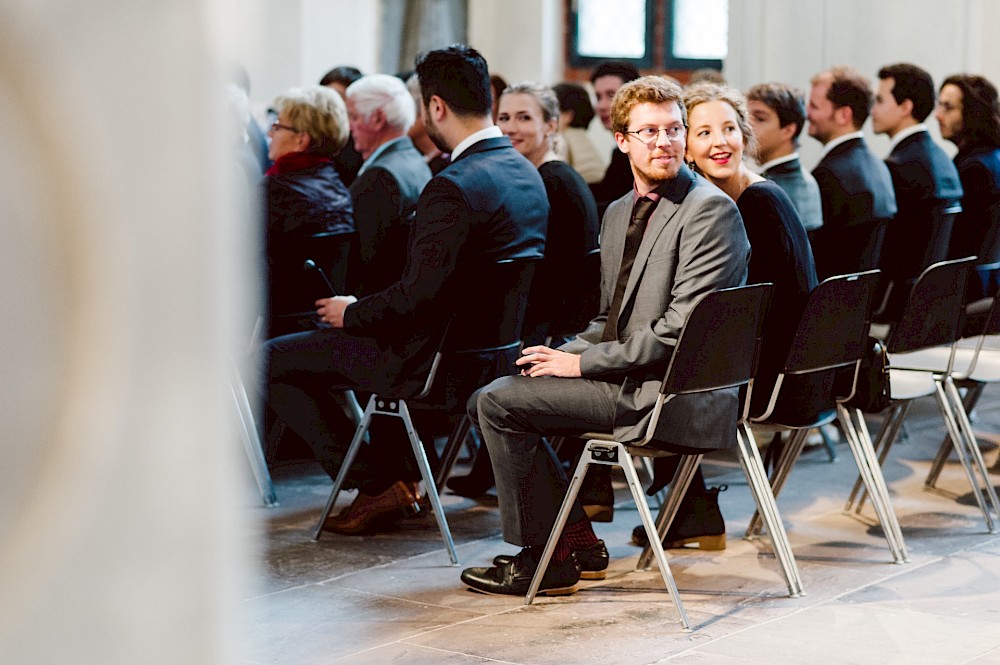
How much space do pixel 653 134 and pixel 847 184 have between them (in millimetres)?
2159

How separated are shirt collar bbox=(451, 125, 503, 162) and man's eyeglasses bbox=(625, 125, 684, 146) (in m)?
0.71

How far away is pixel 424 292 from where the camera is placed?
4.06 m

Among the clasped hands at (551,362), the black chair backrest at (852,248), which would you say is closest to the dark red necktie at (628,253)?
the clasped hands at (551,362)

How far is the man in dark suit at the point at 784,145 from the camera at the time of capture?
208 inches

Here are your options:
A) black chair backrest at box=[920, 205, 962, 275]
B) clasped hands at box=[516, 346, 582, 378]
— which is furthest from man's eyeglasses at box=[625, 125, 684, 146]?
black chair backrest at box=[920, 205, 962, 275]

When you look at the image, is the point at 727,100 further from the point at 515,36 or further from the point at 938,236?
the point at 515,36

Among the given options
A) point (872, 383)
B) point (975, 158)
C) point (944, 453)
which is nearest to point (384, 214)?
point (872, 383)

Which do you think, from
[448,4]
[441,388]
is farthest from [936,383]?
[448,4]

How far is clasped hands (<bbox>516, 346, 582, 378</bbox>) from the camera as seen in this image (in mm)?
3590

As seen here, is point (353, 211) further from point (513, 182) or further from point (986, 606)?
point (986, 606)

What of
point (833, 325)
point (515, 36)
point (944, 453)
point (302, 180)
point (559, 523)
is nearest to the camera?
point (559, 523)

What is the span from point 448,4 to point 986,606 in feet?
28.2

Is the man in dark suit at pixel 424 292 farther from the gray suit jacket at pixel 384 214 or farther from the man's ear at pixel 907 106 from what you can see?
the man's ear at pixel 907 106

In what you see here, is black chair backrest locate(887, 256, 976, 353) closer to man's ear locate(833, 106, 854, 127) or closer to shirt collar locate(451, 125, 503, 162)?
shirt collar locate(451, 125, 503, 162)
